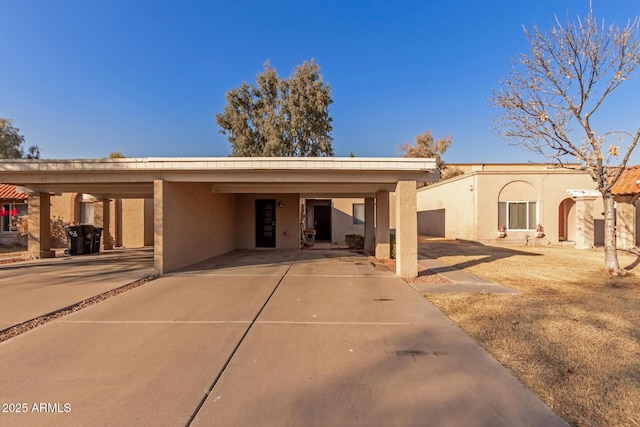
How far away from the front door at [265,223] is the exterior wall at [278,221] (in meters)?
0.19

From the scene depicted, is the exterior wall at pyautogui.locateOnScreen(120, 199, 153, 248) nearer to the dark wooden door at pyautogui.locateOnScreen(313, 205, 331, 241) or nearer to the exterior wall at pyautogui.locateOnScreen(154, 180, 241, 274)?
the exterior wall at pyautogui.locateOnScreen(154, 180, 241, 274)

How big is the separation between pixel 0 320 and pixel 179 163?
4821 mm

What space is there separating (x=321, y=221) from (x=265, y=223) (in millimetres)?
6803

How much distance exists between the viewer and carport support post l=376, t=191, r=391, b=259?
504 inches

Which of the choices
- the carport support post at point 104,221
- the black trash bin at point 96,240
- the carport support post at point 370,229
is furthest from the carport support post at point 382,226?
the carport support post at point 104,221

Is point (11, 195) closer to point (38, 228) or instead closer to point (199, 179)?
point (38, 228)

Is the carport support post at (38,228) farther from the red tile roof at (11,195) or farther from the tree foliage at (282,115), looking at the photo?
the tree foliage at (282,115)

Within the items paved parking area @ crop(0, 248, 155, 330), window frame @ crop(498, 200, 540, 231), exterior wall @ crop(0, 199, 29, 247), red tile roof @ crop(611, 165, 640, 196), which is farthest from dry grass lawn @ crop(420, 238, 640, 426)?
exterior wall @ crop(0, 199, 29, 247)

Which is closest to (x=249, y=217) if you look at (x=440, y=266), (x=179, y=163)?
(x=179, y=163)

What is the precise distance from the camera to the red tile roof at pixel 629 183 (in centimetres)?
1391

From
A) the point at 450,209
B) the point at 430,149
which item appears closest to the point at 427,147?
the point at 430,149

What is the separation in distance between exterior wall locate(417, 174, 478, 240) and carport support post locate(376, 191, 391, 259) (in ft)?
26.3

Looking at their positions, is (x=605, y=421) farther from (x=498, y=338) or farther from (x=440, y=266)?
(x=440, y=266)

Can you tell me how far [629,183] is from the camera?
14359 millimetres
